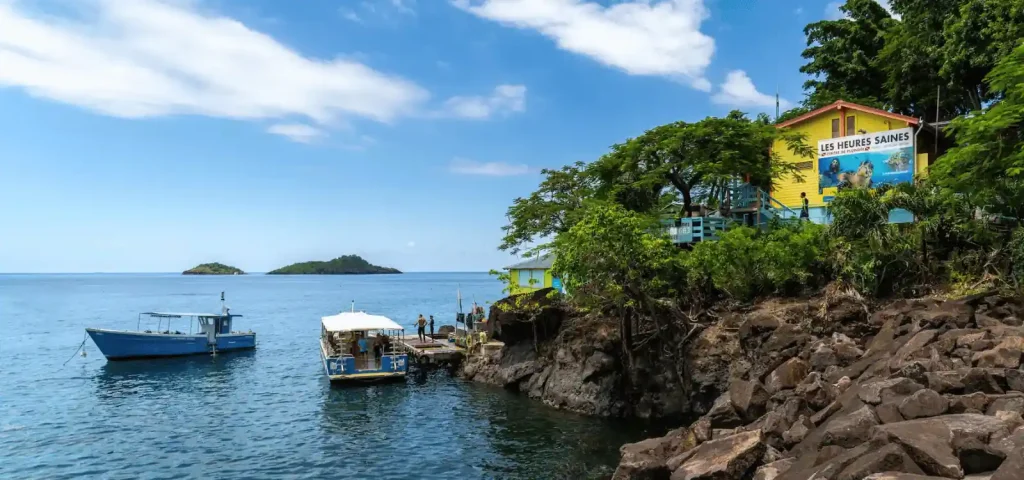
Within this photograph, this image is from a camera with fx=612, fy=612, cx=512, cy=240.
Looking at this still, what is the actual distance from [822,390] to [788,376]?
10.3ft

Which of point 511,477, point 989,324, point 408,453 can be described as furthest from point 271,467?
point 989,324

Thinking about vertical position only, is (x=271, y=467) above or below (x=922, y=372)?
below

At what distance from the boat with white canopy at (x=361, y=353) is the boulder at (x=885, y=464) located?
27045 millimetres

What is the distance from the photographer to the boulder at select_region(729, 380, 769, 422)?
16.4 meters

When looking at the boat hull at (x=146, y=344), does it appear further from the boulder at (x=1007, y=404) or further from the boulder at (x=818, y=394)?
the boulder at (x=1007, y=404)

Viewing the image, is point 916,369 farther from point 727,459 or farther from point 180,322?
point 180,322

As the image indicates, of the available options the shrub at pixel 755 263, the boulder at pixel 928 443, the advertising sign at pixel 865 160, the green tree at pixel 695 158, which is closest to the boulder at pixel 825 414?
the boulder at pixel 928 443

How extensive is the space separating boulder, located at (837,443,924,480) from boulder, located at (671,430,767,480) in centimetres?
355

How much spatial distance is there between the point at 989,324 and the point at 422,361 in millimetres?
31147

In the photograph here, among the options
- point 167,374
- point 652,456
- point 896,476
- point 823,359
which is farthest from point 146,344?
point 896,476

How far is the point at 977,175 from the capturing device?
19797mm

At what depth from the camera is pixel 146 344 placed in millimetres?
45844

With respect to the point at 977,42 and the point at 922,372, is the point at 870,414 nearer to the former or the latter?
the point at 922,372

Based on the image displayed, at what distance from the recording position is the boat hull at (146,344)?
44.6m
